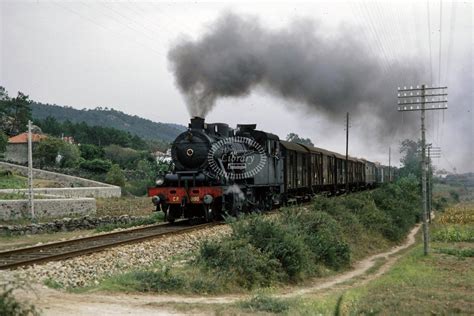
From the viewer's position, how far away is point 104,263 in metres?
12.4

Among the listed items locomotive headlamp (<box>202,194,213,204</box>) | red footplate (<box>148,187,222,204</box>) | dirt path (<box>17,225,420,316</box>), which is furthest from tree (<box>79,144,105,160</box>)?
dirt path (<box>17,225,420,316</box>)

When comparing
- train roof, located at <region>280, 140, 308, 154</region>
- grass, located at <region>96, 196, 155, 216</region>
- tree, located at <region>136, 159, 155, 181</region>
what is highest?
train roof, located at <region>280, 140, 308, 154</region>

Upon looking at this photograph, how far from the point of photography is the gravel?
34.6 ft

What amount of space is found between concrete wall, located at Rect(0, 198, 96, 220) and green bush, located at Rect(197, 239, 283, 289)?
50.5 ft

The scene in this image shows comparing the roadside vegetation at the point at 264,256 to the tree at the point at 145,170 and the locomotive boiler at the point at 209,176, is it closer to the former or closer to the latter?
the locomotive boiler at the point at 209,176

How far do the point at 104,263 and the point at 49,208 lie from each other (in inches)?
679

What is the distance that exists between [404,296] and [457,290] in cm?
247

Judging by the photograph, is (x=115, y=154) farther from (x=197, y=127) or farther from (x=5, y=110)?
(x=197, y=127)

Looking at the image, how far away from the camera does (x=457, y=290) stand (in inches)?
575

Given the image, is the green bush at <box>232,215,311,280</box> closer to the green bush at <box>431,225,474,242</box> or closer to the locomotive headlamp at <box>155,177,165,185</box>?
the locomotive headlamp at <box>155,177,165,185</box>

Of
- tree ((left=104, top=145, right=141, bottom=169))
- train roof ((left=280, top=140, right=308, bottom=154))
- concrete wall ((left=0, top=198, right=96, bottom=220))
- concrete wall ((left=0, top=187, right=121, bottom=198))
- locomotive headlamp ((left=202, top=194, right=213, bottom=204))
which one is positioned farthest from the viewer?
tree ((left=104, top=145, right=141, bottom=169))

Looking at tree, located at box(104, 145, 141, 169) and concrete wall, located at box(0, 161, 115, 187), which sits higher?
tree, located at box(104, 145, 141, 169)

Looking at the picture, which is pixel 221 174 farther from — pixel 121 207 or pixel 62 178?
pixel 62 178

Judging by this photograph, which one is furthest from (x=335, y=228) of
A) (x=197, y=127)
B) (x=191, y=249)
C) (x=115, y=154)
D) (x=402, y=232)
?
(x=115, y=154)
